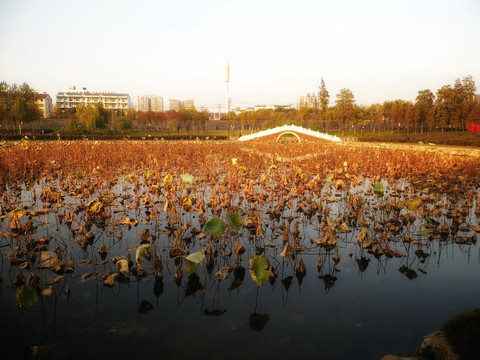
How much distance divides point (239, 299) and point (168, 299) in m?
1.09

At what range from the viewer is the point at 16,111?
52531mm

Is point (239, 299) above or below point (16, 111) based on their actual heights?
below

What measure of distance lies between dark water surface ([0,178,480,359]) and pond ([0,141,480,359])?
2 centimetres

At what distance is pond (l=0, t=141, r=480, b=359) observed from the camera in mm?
4449

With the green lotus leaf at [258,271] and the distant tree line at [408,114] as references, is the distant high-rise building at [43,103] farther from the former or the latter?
the green lotus leaf at [258,271]

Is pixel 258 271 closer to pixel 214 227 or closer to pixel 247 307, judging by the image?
pixel 247 307

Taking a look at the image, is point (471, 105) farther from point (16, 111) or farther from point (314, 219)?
point (16, 111)

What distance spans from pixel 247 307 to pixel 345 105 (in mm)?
70584

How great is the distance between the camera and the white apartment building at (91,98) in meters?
131

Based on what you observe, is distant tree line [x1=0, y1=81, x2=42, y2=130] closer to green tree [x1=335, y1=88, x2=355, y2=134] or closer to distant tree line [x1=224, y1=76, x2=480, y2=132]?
distant tree line [x1=224, y1=76, x2=480, y2=132]

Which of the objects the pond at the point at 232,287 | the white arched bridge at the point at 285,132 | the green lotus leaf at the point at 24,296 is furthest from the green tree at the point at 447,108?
the green lotus leaf at the point at 24,296

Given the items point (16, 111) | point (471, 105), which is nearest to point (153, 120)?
point (16, 111)

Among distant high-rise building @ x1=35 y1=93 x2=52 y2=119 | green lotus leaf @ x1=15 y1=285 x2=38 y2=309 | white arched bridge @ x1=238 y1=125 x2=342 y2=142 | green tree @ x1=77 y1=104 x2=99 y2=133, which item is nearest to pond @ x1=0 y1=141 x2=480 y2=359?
green lotus leaf @ x1=15 y1=285 x2=38 y2=309

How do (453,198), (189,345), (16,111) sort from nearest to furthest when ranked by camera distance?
(189,345) → (453,198) → (16,111)
